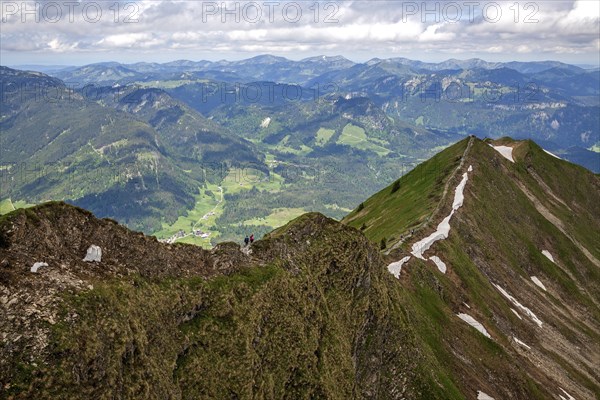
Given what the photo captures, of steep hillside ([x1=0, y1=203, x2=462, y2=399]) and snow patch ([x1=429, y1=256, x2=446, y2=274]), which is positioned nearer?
steep hillside ([x1=0, y1=203, x2=462, y2=399])

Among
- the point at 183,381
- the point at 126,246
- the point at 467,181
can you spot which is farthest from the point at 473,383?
the point at 467,181

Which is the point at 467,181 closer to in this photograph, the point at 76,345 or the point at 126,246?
the point at 126,246

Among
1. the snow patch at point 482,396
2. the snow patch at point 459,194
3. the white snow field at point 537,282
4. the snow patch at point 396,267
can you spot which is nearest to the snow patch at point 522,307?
the white snow field at point 537,282

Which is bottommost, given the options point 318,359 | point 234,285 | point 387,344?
point 387,344

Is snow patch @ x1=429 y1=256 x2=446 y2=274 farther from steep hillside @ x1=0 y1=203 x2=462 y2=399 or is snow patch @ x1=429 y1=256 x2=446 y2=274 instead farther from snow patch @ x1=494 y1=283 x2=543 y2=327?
steep hillside @ x1=0 y1=203 x2=462 y2=399

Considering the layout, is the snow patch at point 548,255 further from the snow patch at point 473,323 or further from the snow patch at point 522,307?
the snow patch at point 473,323

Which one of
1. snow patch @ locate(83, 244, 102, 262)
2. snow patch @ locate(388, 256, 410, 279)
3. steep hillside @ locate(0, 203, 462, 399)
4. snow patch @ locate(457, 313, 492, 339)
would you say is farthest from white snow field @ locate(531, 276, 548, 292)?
snow patch @ locate(83, 244, 102, 262)

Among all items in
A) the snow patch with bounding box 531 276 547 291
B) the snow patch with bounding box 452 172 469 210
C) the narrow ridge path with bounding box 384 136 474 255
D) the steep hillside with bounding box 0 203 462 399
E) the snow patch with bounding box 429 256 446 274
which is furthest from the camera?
the snow patch with bounding box 531 276 547 291
